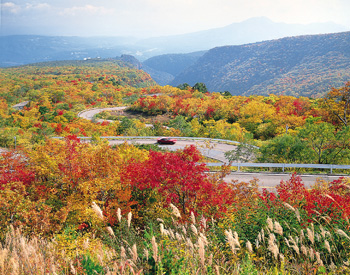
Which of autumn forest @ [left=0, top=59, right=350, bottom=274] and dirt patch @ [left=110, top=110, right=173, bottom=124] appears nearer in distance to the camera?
autumn forest @ [left=0, top=59, right=350, bottom=274]

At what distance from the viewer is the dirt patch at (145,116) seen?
64.5m

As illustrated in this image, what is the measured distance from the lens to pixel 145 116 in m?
70.8

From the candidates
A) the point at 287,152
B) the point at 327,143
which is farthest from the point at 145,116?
the point at 327,143

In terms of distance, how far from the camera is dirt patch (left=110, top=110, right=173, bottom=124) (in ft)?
212

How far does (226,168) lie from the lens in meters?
11.8

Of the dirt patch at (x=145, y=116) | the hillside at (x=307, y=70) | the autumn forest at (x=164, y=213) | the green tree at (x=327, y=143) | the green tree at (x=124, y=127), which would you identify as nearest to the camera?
the autumn forest at (x=164, y=213)

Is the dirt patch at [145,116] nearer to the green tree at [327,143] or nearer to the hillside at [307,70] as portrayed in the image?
the green tree at [327,143]

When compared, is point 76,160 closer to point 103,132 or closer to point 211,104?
point 103,132

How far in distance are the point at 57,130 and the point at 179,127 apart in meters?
21.3

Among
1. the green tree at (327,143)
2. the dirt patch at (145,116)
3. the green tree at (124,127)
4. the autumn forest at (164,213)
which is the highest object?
the autumn forest at (164,213)

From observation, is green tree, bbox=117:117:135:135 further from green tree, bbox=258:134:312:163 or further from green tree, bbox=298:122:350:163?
green tree, bbox=298:122:350:163

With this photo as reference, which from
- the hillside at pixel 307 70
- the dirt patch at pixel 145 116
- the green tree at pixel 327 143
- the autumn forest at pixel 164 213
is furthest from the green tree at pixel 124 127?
the hillside at pixel 307 70

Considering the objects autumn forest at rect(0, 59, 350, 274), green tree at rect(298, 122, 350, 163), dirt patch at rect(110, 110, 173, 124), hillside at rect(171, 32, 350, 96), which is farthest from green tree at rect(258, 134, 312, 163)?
hillside at rect(171, 32, 350, 96)

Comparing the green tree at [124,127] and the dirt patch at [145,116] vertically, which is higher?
the green tree at [124,127]
